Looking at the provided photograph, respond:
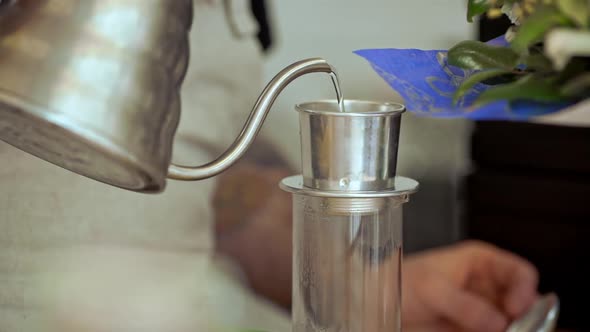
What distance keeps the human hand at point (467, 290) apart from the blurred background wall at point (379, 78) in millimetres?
386

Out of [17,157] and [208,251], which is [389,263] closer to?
[17,157]

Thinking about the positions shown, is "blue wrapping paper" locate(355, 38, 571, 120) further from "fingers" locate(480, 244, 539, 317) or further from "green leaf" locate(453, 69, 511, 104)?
"fingers" locate(480, 244, 539, 317)

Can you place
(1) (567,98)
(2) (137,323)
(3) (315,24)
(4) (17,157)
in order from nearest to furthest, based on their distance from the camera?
(1) (567,98) < (4) (17,157) < (2) (137,323) < (3) (315,24)

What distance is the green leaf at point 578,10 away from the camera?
10.7 inches

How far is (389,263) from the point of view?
1.40ft

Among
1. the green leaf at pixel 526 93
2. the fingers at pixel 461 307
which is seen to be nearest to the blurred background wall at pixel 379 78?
the fingers at pixel 461 307

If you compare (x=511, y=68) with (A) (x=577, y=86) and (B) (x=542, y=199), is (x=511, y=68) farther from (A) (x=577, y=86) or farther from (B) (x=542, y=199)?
(B) (x=542, y=199)

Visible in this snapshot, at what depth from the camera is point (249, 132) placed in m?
0.39

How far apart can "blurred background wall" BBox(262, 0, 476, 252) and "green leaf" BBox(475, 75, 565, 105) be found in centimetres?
103

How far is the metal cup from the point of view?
38 cm

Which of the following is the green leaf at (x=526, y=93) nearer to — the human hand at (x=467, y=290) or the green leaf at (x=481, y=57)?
the green leaf at (x=481, y=57)

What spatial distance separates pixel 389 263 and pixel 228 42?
612mm

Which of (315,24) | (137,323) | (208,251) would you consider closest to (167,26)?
(137,323)

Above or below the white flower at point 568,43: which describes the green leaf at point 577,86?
below
